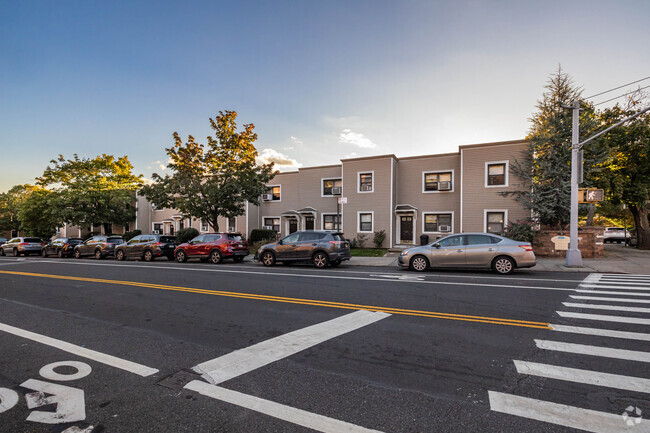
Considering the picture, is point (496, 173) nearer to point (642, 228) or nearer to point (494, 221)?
point (494, 221)

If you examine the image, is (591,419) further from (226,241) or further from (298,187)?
(298,187)

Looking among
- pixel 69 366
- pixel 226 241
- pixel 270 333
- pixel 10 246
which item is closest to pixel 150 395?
pixel 69 366

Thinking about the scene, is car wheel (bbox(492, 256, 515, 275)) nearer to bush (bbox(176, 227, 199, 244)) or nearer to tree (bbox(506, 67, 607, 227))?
tree (bbox(506, 67, 607, 227))

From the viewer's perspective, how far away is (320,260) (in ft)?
47.6

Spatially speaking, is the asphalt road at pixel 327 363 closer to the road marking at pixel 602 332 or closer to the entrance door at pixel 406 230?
the road marking at pixel 602 332

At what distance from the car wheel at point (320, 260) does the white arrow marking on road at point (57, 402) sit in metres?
11.4

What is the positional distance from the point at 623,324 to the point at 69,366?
8.11m

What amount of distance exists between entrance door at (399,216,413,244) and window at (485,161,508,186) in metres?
5.82

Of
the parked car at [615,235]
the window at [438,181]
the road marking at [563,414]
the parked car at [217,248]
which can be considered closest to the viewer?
the road marking at [563,414]

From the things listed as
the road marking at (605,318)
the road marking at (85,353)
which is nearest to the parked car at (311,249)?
the road marking at (605,318)

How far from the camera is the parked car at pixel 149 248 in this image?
1966 centimetres

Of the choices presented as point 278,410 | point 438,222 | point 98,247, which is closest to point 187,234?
point 98,247

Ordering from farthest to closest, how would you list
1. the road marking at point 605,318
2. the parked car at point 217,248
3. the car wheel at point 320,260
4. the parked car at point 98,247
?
the parked car at point 98,247, the parked car at point 217,248, the car wheel at point 320,260, the road marking at point 605,318

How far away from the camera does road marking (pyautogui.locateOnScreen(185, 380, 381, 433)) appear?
8.46ft
